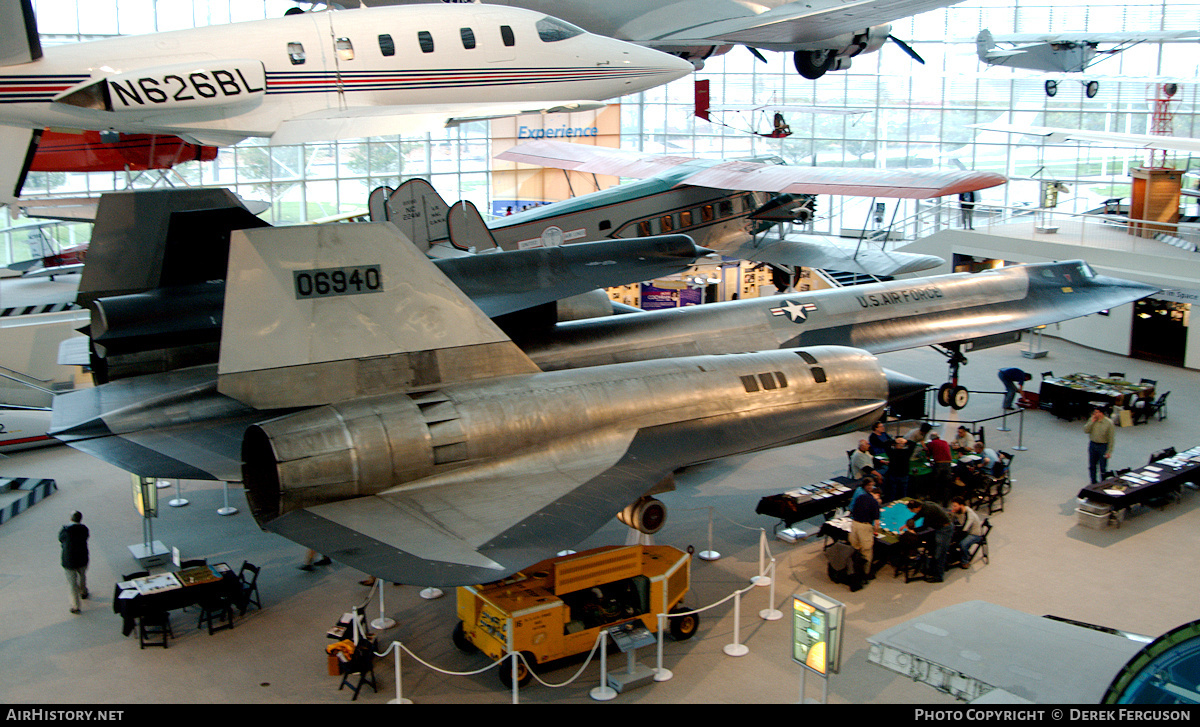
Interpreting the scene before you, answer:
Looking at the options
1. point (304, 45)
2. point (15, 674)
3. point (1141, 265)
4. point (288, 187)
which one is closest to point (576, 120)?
point (288, 187)

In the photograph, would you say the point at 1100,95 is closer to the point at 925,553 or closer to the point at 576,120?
the point at 576,120

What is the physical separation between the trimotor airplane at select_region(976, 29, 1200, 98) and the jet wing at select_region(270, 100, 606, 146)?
1075 inches

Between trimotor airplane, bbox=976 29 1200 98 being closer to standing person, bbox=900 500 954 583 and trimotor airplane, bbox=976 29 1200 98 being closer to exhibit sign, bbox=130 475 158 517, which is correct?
standing person, bbox=900 500 954 583

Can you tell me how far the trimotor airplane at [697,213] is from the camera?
1853cm

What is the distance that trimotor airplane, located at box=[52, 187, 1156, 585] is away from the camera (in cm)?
895

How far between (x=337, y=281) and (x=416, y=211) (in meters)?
7.89

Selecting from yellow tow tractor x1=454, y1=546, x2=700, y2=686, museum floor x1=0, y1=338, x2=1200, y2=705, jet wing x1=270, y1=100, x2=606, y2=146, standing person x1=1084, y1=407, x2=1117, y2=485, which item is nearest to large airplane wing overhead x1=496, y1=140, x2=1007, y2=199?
standing person x1=1084, y1=407, x2=1117, y2=485

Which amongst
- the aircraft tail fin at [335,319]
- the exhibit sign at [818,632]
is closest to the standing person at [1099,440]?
the exhibit sign at [818,632]

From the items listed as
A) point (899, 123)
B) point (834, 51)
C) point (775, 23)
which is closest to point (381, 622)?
point (775, 23)

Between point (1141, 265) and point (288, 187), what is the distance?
26756 mm

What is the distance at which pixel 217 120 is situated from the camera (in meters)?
9.66

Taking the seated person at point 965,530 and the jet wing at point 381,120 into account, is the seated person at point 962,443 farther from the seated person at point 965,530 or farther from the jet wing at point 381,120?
the jet wing at point 381,120

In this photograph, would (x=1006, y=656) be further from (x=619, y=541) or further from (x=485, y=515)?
(x=619, y=541)

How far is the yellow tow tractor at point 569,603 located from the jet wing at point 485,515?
35.7 inches
